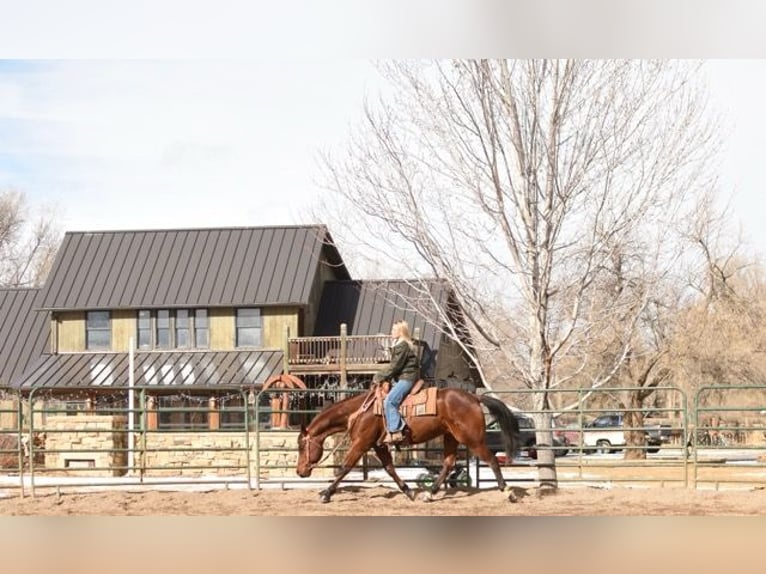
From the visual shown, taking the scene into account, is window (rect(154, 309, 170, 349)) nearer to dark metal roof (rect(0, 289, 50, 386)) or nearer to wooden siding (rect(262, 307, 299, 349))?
wooden siding (rect(262, 307, 299, 349))

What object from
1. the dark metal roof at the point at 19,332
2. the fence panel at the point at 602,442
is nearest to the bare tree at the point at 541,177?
the fence panel at the point at 602,442

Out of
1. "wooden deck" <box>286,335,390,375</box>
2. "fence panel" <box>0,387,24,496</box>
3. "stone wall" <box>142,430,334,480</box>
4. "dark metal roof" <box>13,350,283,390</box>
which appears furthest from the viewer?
"dark metal roof" <box>13,350,283,390</box>

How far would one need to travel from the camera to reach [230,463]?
16141mm

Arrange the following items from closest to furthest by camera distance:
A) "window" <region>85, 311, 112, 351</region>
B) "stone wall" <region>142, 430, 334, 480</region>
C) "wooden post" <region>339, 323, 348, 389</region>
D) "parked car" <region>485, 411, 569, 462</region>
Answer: "parked car" <region>485, 411, 569, 462</region>, "stone wall" <region>142, 430, 334, 480</region>, "wooden post" <region>339, 323, 348, 389</region>, "window" <region>85, 311, 112, 351</region>

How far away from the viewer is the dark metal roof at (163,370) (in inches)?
777

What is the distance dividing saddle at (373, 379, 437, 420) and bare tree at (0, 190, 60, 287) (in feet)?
59.2

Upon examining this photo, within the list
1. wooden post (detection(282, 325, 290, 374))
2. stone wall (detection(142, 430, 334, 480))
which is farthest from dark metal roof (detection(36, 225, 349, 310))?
stone wall (detection(142, 430, 334, 480))

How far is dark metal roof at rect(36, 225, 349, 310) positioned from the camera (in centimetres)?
2030

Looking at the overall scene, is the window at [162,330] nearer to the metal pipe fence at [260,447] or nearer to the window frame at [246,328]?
the metal pipe fence at [260,447]

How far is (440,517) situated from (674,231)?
20.3ft

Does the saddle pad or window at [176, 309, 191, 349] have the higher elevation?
window at [176, 309, 191, 349]

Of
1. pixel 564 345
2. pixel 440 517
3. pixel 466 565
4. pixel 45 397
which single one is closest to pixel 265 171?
pixel 45 397

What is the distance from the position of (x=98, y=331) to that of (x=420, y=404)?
12.3 metres

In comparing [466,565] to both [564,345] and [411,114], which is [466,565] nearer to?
[564,345]
